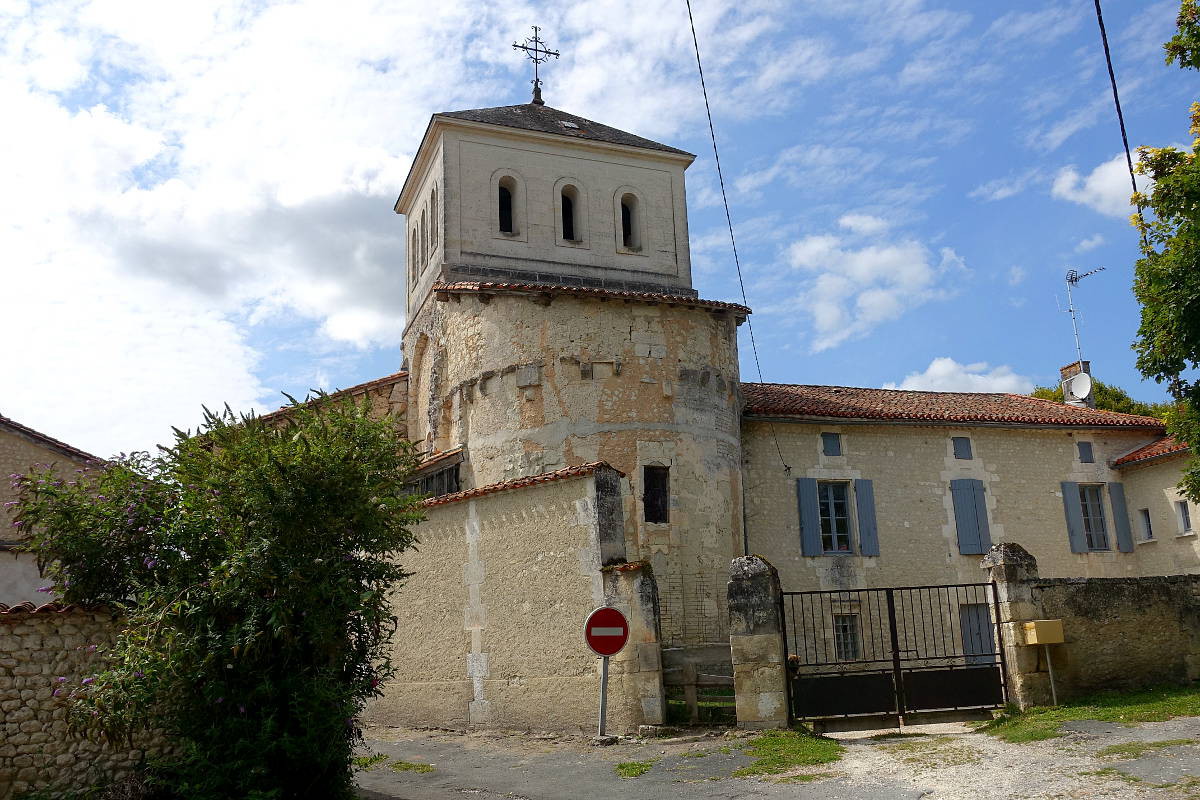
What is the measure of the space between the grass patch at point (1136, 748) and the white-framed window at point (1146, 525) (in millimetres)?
13635

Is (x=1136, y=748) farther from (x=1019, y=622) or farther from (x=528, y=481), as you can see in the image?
(x=528, y=481)

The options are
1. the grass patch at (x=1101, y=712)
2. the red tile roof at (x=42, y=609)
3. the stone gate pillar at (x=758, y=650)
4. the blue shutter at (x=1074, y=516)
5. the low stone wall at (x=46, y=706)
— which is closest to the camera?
the low stone wall at (x=46, y=706)

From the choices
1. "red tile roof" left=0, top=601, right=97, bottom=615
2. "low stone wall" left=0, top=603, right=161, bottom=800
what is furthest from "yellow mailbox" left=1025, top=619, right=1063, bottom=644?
"red tile roof" left=0, top=601, right=97, bottom=615

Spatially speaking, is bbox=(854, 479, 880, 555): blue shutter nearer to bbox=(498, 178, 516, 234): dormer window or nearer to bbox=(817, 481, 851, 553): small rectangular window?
bbox=(817, 481, 851, 553): small rectangular window

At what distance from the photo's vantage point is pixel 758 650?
11516 millimetres

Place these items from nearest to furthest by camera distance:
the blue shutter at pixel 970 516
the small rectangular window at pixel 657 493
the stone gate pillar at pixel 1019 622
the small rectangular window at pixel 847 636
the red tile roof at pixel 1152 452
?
the stone gate pillar at pixel 1019 622 → the small rectangular window at pixel 657 493 → the small rectangular window at pixel 847 636 → the blue shutter at pixel 970 516 → the red tile roof at pixel 1152 452

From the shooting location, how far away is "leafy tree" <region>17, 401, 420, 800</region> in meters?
8.45

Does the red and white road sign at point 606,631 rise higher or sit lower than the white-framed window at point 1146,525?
lower

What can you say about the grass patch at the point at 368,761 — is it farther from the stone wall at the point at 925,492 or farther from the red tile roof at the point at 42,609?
the stone wall at the point at 925,492

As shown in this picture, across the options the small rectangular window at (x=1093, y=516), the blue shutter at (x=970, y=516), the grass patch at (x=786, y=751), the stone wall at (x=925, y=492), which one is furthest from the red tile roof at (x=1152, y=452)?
the grass patch at (x=786, y=751)

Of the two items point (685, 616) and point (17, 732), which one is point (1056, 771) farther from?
point (17, 732)

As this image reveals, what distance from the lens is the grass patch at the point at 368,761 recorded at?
11.0 metres

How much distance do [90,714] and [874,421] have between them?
Answer: 1546cm

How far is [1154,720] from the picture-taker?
1036 centimetres
